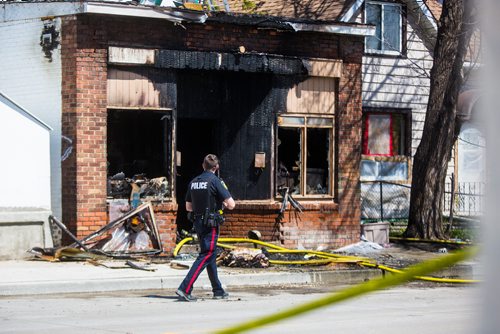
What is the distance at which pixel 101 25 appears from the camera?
1678cm

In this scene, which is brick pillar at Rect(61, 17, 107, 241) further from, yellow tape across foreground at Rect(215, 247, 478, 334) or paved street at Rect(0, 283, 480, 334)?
yellow tape across foreground at Rect(215, 247, 478, 334)

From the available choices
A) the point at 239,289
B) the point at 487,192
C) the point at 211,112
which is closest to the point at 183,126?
the point at 211,112

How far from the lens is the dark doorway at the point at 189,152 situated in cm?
1908

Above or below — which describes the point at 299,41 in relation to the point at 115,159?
above

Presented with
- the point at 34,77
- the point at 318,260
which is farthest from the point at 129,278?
the point at 34,77

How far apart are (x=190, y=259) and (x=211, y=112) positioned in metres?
3.33

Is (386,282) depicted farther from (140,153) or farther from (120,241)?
(140,153)

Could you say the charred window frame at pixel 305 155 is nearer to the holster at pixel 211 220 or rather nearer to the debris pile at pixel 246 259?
the debris pile at pixel 246 259

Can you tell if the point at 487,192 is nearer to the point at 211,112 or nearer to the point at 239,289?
the point at 239,289

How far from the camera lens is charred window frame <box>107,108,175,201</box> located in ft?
56.4

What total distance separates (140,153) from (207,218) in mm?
6374

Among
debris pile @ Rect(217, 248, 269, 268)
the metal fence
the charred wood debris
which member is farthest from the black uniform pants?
the metal fence

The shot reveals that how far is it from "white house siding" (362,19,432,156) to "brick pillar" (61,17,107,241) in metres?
10.6

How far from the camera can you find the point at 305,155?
19109mm
